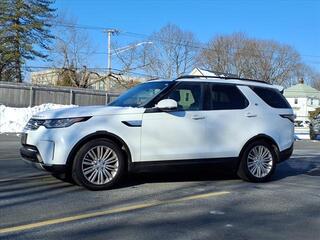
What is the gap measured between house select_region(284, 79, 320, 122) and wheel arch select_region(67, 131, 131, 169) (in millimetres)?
82597

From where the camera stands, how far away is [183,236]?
547cm

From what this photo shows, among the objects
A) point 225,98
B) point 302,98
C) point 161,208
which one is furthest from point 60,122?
point 302,98

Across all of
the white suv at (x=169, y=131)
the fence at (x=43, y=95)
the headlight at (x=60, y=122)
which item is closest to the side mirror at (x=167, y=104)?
the white suv at (x=169, y=131)

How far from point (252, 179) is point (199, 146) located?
129cm

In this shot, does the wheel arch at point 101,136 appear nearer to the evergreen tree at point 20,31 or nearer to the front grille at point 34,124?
the front grille at point 34,124

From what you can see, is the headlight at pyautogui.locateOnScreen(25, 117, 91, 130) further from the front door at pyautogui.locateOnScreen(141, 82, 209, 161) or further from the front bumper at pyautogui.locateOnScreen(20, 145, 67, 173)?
the front door at pyautogui.locateOnScreen(141, 82, 209, 161)

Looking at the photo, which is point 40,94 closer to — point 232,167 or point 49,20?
point 49,20

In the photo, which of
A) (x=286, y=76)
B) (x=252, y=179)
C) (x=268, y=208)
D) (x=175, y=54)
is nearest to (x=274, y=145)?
(x=252, y=179)

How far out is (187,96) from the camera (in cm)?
845

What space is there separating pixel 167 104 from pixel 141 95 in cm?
67

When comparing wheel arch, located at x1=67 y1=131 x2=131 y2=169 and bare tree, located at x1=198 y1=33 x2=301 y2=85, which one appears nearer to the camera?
wheel arch, located at x1=67 y1=131 x2=131 y2=169

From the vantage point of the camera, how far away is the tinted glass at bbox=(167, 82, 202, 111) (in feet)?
27.3

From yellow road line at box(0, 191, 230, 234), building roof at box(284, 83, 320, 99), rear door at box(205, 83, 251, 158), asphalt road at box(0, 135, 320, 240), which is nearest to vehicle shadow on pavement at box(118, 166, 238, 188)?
asphalt road at box(0, 135, 320, 240)

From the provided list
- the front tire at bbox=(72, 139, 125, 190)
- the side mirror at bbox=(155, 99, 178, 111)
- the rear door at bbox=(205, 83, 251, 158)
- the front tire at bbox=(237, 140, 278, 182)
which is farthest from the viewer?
the front tire at bbox=(237, 140, 278, 182)
